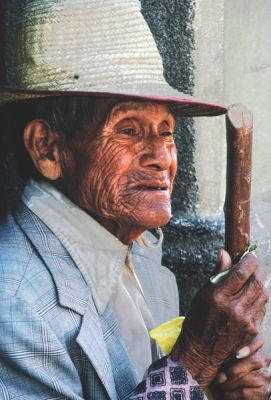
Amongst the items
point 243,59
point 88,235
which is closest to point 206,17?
point 243,59

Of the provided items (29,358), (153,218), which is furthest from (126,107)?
(29,358)

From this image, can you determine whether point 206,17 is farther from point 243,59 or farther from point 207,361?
point 207,361

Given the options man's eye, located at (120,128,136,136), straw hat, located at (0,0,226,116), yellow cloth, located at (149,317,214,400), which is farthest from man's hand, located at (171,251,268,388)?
straw hat, located at (0,0,226,116)

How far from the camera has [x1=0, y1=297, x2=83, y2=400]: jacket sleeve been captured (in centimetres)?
238

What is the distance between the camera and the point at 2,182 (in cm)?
336

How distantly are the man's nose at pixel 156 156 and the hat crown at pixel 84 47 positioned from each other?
22cm

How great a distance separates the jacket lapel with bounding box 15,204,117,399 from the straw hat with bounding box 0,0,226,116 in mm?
458

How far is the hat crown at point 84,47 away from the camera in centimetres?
260

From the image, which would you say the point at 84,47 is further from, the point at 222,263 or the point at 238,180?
the point at 222,263

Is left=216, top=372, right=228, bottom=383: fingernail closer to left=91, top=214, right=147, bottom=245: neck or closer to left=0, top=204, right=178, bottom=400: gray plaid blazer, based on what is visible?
left=0, top=204, right=178, bottom=400: gray plaid blazer

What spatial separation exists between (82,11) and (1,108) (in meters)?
0.50

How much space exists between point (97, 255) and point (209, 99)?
131cm

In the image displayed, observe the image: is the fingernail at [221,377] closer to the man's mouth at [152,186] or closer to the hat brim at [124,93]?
the man's mouth at [152,186]

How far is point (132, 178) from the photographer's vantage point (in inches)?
106
